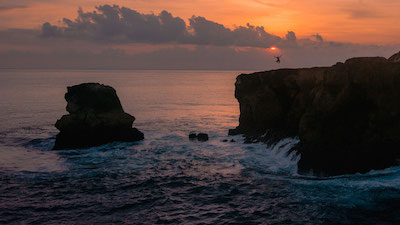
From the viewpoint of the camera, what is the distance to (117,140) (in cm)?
4197

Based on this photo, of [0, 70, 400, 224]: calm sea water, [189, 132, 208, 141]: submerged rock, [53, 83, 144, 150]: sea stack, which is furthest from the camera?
[189, 132, 208, 141]: submerged rock

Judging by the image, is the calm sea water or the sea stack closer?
the calm sea water

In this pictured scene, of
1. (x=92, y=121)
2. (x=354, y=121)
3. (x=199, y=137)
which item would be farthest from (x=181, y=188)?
(x=92, y=121)

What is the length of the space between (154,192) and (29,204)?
23.4 feet

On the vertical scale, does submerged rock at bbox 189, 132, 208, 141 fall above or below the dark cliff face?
below

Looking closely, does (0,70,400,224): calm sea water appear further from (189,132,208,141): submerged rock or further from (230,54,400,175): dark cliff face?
(189,132,208,141): submerged rock

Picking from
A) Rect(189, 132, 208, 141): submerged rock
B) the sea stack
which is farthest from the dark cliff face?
the sea stack

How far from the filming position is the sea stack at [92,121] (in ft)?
132

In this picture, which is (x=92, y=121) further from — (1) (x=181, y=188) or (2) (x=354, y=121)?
(2) (x=354, y=121)

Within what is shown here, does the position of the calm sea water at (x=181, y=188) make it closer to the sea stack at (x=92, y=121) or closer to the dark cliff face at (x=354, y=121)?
the dark cliff face at (x=354, y=121)

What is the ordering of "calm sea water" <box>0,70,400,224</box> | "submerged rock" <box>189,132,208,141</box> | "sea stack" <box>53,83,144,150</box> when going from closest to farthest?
"calm sea water" <box>0,70,400,224</box>
"sea stack" <box>53,83,144,150</box>
"submerged rock" <box>189,132,208,141</box>

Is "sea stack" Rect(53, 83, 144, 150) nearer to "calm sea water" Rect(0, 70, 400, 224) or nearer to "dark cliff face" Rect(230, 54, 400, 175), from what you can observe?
"calm sea water" Rect(0, 70, 400, 224)

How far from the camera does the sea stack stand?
4016 centimetres

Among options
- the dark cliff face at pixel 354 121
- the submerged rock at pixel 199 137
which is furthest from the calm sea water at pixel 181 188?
the submerged rock at pixel 199 137
